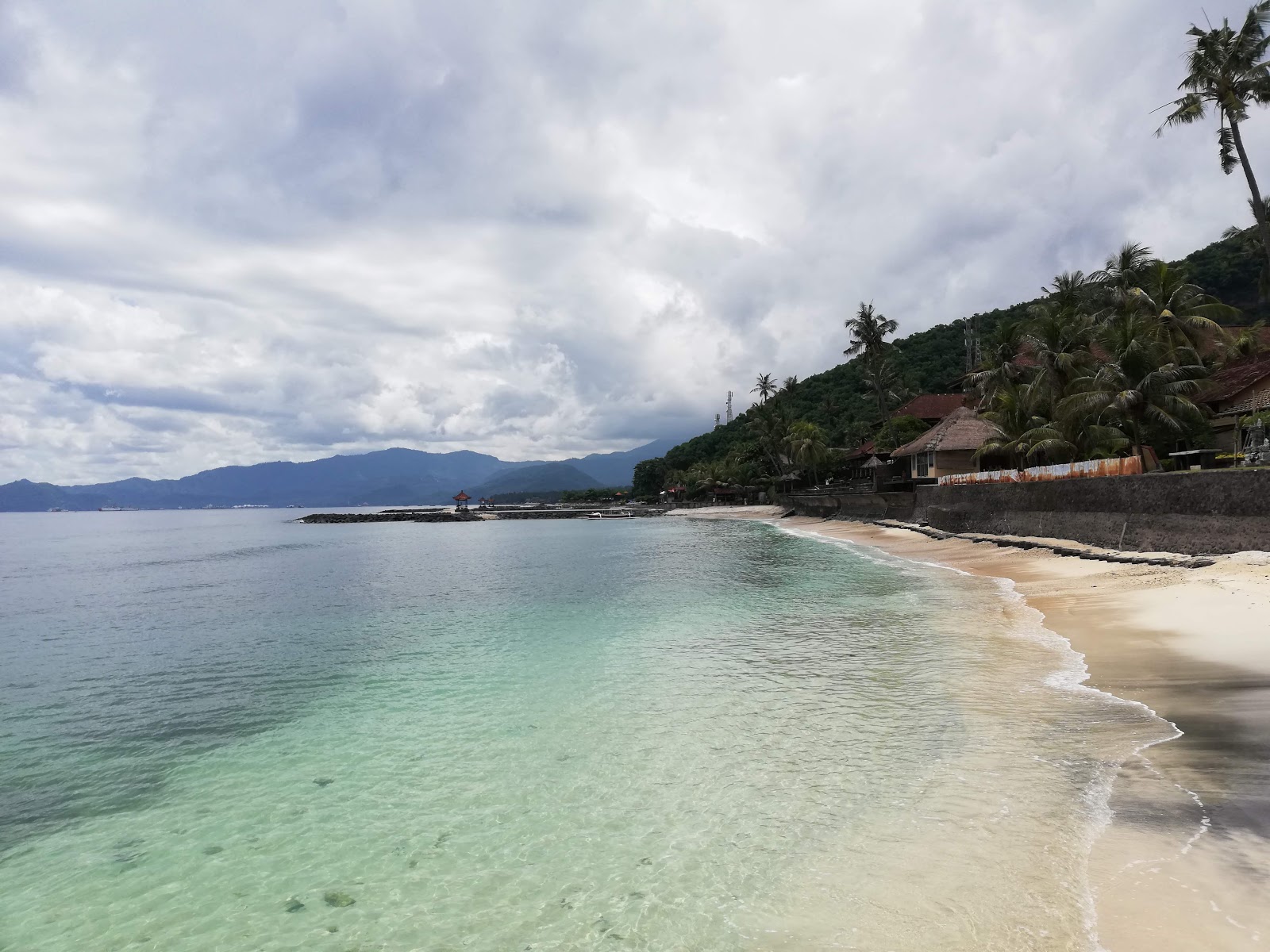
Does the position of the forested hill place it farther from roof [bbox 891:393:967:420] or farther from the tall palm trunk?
the tall palm trunk

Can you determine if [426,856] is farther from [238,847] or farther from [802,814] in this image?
[802,814]

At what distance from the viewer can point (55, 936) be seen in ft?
15.8

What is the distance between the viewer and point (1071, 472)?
23922 mm

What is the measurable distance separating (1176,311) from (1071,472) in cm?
1275

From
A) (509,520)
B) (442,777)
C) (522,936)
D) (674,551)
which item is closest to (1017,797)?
(522,936)

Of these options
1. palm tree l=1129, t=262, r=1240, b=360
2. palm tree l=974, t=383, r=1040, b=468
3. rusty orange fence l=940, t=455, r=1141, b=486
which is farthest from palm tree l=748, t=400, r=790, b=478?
palm tree l=1129, t=262, r=1240, b=360

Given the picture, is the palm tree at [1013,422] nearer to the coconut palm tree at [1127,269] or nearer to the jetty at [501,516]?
the coconut palm tree at [1127,269]

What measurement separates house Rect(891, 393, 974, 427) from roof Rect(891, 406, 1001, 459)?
1147cm

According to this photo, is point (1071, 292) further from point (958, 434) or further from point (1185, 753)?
point (1185, 753)

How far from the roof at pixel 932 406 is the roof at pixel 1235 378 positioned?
1032 inches

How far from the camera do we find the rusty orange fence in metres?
20.4

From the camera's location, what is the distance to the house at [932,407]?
189ft

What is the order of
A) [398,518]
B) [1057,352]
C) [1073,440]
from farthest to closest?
[398,518], [1057,352], [1073,440]

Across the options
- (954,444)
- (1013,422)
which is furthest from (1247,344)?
(954,444)
